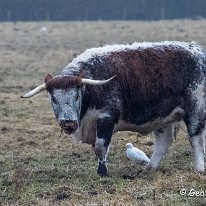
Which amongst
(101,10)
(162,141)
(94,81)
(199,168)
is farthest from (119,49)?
(101,10)

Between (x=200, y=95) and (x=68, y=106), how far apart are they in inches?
71.7

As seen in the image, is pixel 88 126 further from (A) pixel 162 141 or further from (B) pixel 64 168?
(A) pixel 162 141

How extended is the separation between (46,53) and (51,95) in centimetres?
2189

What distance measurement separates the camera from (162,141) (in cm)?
1038

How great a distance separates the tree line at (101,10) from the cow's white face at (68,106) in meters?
41.2

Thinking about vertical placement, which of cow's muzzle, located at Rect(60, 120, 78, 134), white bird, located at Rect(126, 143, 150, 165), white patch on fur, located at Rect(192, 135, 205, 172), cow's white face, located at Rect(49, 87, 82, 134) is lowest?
white bird, located at Rect(126, 143, 150, 165)

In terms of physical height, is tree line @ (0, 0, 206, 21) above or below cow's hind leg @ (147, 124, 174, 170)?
below

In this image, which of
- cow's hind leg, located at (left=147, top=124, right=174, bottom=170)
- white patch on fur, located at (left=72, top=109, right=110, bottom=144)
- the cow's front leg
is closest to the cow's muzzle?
white patch on fur, located at (left=72, top=109, right=110, bottom=144)

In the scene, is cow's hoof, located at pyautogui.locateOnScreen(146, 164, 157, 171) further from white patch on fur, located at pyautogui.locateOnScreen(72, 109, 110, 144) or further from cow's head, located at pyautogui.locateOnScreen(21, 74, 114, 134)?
cow's head, located at pyautogui.locateOnScreen(21, 74, 114, 134)

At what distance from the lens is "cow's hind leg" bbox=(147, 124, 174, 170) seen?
33.5 feet

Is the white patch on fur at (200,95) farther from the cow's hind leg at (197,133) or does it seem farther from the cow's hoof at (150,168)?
the cow's hoof at (150,168)

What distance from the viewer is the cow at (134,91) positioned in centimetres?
941

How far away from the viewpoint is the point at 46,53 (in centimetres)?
3109

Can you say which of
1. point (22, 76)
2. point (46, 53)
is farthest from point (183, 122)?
point (46, 53)
